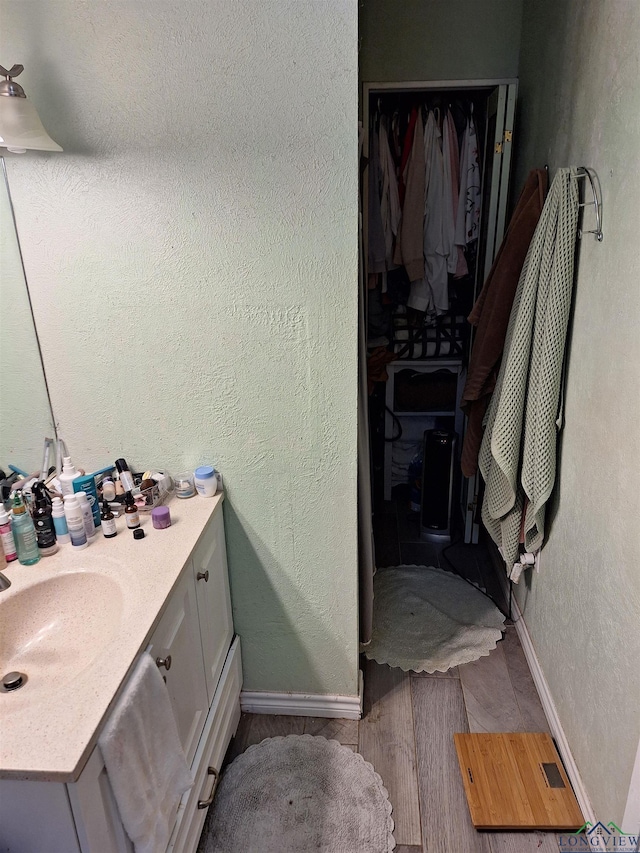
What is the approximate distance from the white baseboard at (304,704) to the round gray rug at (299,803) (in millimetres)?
99

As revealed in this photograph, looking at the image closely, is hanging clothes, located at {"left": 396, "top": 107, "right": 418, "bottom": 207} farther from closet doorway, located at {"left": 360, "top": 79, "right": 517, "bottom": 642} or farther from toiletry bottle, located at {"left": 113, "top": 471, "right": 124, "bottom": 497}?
toiletry bottle, located at {"left": 113, "top": 471, "right": 124, "bottom": 497}

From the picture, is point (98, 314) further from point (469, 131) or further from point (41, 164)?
point (469, 131)

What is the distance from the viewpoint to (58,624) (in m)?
1.35

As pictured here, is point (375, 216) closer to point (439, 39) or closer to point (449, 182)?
point (449, 182)

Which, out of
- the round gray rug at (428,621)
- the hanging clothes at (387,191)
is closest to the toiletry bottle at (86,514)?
the round gray rug at (428,621)

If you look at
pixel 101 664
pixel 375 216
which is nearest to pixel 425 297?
pixel 375 216

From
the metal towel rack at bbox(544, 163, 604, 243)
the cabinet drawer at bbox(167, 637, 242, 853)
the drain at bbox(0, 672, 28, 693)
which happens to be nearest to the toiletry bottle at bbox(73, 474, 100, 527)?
the drain at bbox(0, 672, 28, 693)

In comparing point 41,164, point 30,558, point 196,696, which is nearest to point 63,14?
point 41,164

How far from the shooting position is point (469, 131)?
2711 mm

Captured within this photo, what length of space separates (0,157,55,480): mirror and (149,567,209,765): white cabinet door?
60 cm

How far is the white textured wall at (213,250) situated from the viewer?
1.42 metres

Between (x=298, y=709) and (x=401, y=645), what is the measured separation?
505 millimetres

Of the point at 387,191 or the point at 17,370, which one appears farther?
the point at 387,191

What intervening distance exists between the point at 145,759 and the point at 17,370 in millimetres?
1038
